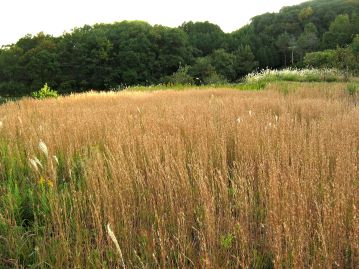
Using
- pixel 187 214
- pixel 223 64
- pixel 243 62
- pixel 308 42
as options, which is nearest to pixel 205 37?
→ pixel 243 62

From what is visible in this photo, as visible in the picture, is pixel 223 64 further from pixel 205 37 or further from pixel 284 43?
pixel 284 43

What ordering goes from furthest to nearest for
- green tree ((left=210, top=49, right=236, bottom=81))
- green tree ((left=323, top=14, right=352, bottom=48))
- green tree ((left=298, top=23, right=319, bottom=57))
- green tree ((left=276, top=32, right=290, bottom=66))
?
green tree ((left=276, top=32, right=290, bottom=66)), green tree ((left=298, top=23, right=319, bottom=57)), green tree ((left=323, top=14, right=352, bottom=48)), green tree ((left=210, top=49, right=236, bottom=81))

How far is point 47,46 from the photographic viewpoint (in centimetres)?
5016

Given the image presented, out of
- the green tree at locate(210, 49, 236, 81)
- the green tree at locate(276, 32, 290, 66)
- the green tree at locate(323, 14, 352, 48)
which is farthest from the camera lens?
the green tree at locate(276, 32, 290, 66)

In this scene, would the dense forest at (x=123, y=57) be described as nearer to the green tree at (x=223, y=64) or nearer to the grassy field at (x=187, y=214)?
the green tree at (x=223, y=64)

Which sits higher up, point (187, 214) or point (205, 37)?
point (205, 37)

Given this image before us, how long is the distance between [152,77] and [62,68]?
1239cm

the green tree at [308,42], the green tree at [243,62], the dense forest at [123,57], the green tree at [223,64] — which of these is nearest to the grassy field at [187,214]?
the dense forest at [123,57]

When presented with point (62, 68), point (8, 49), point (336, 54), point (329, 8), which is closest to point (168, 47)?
point (62, 68)

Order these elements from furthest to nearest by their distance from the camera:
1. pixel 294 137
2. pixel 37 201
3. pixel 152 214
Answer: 1. pixel 294 137
2. pixel 37 201
3. pixel 152 214

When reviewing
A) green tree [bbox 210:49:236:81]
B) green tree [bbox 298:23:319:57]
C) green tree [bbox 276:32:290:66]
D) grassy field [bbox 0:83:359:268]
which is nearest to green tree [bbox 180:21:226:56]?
green tree [bbox 210:49:236:81]

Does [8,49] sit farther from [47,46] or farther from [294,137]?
[294,137]

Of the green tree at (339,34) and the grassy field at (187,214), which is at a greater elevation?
the green tree at (339,34)

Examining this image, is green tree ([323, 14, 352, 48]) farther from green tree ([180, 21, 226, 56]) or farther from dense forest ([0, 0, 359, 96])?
green tree ([180, 21, 226, 56])
